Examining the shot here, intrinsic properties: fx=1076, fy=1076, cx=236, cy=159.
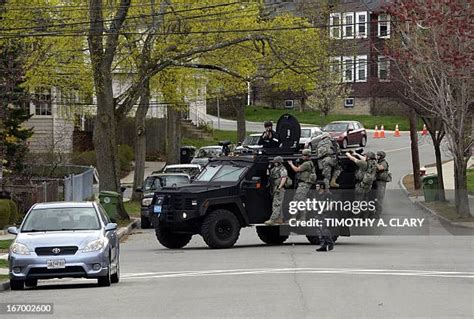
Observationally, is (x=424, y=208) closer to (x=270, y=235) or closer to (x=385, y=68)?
(x=270, y=235)

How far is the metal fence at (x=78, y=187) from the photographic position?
39.0 meters

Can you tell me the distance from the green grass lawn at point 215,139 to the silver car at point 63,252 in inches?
1964

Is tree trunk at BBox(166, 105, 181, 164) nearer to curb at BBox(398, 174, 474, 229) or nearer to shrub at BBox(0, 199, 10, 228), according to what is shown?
curb at BBox(398, 174, 474, 229)

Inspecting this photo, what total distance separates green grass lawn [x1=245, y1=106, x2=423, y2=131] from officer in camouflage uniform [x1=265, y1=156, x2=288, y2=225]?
53.3m

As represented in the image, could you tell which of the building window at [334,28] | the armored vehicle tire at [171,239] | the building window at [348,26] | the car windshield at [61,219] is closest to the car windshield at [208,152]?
the building window at [334,28]

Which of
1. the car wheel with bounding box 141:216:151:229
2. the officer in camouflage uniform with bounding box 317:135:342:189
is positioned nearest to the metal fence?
the car wheel with bounding box 141:216:151:229

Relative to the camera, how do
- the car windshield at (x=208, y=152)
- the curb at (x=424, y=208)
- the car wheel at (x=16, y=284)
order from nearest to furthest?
the car wheel at (x=16, y=284) < the curb at (x=424, y=208) < the car windshield at (x=208, y=152)

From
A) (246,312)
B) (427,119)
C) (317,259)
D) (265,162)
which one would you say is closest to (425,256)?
(317,259)

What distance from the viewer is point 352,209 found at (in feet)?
83.5

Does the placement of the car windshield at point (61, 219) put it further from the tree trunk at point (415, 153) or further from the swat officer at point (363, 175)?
the tree trunk at point (415, 153)

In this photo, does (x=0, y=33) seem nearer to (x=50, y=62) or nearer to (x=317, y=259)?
(x=50, y=62)

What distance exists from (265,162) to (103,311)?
451 inches

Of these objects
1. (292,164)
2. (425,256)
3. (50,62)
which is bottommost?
(425,256)

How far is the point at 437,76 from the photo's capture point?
35.2 m
